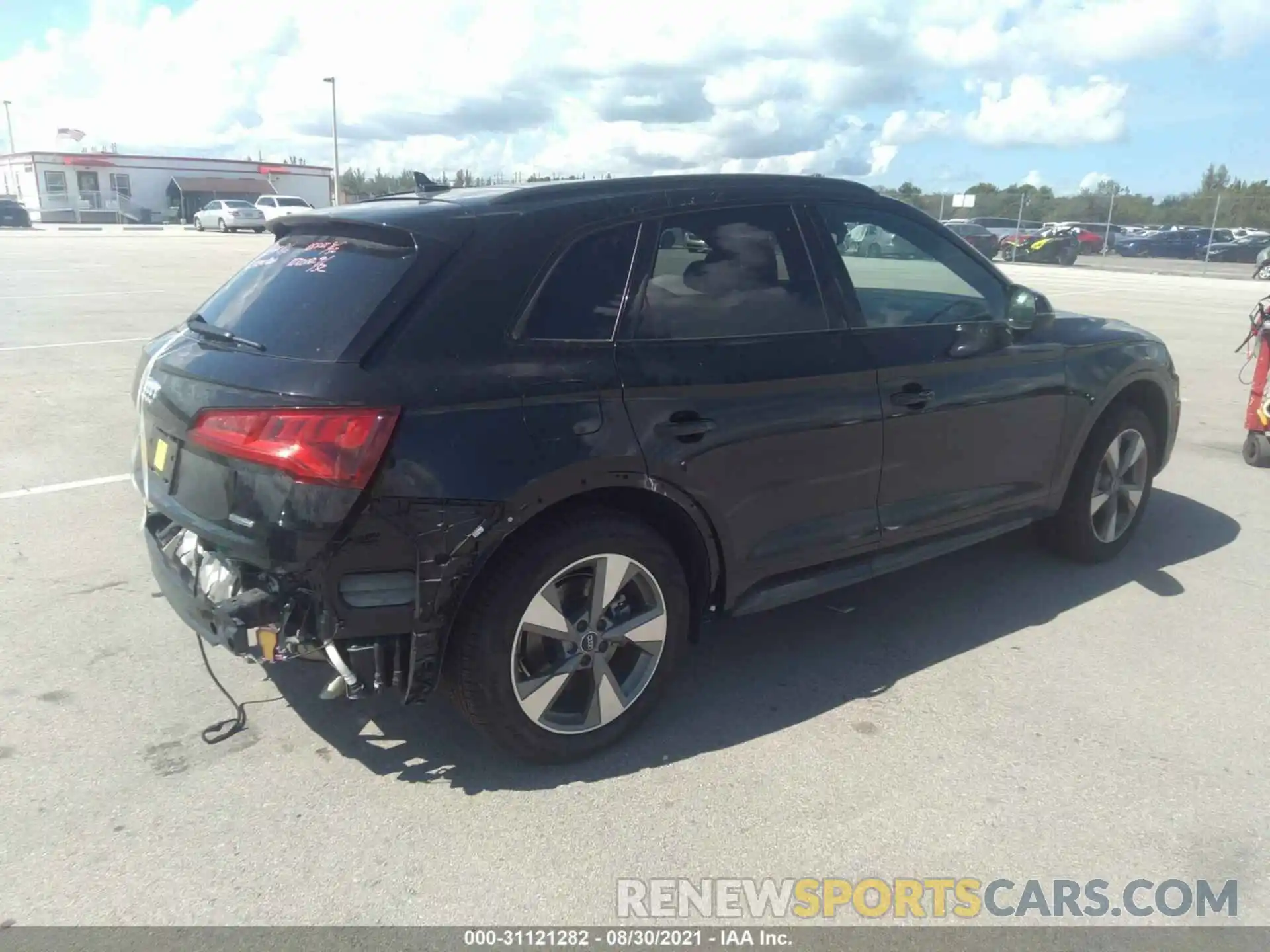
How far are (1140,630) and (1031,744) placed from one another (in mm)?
1284

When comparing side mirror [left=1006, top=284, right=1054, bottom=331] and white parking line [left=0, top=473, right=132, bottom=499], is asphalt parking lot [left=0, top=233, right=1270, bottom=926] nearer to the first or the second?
white parking line [left=0, top=473, right=132, bottom=499]

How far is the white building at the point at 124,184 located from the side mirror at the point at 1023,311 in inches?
2501

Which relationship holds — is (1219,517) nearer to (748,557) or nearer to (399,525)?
(748,557)

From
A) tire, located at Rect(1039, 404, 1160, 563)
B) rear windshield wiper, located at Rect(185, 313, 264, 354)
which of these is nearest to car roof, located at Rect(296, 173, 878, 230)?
rear windshield wiper, located at Rect(185, 313, 264, 354)

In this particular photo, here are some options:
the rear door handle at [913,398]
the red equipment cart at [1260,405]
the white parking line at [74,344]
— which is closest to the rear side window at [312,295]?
the rear door handle at [913,398]

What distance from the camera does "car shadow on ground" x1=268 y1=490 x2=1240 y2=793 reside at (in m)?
3.35

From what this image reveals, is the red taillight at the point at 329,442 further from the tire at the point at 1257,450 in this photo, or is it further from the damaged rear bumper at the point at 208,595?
the tire at the point at 1257,450

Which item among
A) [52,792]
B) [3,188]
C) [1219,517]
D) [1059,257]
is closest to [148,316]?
[52,792]

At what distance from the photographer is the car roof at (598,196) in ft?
10.7

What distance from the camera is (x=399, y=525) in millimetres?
2805

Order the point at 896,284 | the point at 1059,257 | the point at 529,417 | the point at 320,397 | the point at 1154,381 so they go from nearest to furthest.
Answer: the point at 320,397 → the point at 529,417 → the point at 896,284 → the point at 1154,381 → the point at 1059,257

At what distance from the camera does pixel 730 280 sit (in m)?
3.59

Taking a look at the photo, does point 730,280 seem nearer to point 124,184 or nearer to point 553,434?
point 553,434

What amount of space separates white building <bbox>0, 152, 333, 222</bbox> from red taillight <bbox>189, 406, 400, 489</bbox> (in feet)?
210
